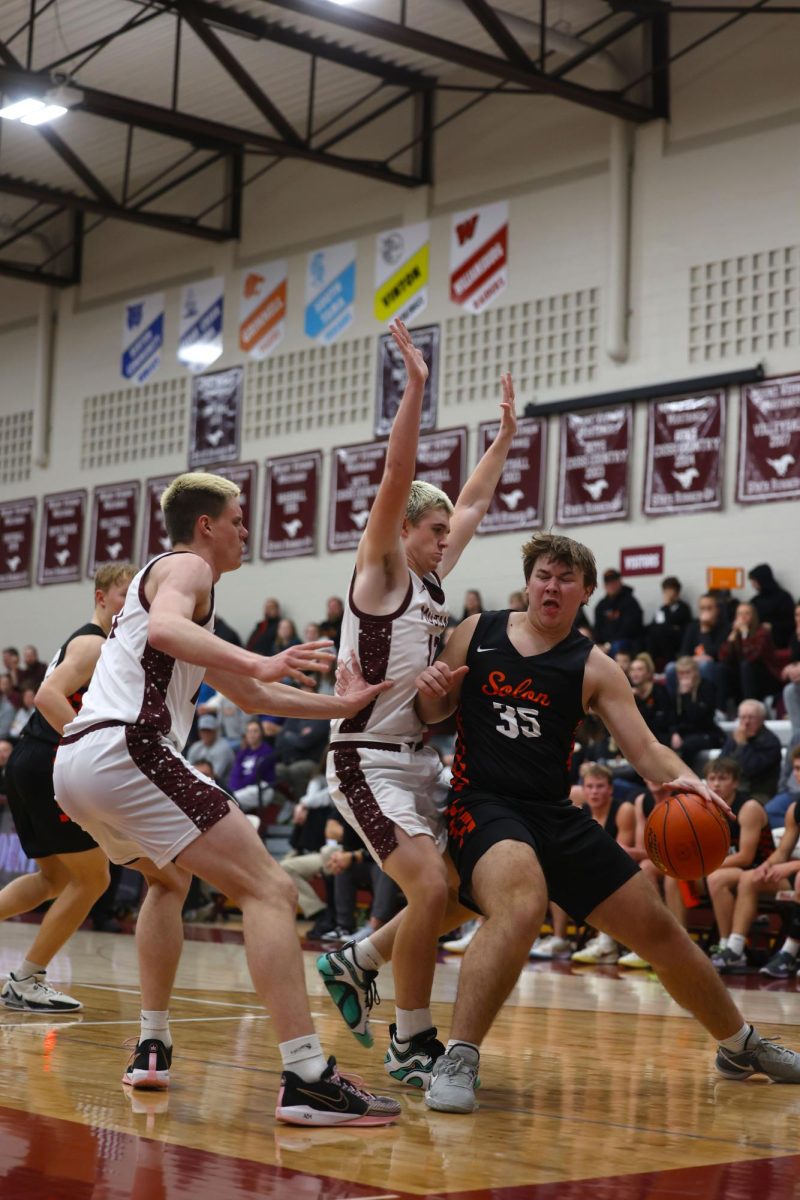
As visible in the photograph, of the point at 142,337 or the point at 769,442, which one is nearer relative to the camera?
the point at 769,442

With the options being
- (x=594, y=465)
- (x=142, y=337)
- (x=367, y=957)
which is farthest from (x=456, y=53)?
(x=367, y=957)

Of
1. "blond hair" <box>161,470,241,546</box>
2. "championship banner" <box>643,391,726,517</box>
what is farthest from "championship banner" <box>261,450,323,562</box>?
"blond hair" <box>161,470,241,546</box>

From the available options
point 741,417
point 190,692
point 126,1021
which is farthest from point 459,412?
point 190,692

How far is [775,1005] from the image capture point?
8.12 meters

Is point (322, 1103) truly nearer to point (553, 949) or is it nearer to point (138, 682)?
point (138, 682)

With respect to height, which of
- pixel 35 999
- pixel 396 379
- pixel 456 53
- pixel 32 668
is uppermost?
pixel 456 53

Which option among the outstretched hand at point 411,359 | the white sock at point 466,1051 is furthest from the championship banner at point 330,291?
the white sock at point 466,1051

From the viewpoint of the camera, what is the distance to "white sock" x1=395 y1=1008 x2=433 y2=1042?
16.8ft

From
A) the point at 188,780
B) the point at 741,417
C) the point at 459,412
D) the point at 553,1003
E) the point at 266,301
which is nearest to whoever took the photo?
the point at 188,780

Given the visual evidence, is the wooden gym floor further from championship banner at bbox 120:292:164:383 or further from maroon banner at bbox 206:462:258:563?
championship banner at bbox 120:292:164:383

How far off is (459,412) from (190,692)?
14.2 meters

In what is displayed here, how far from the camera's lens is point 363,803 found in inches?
202

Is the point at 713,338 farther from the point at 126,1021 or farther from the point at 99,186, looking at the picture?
the point at 126,1021

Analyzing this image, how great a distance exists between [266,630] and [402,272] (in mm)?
4829
